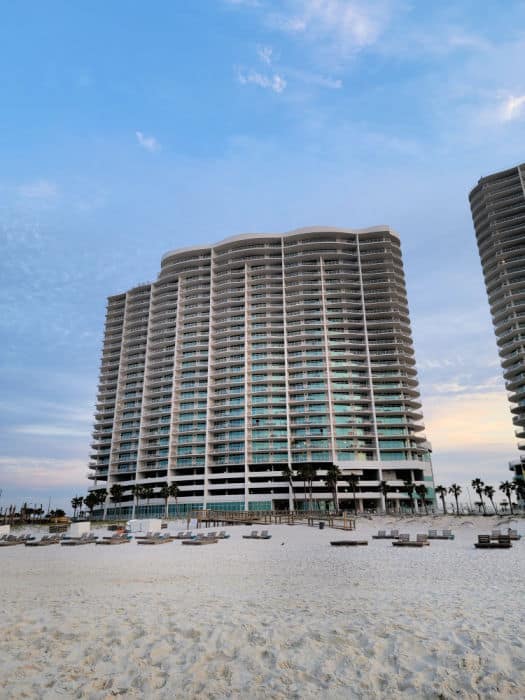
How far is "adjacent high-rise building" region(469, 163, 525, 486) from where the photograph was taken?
93.3 m

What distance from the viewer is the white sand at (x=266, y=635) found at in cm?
639

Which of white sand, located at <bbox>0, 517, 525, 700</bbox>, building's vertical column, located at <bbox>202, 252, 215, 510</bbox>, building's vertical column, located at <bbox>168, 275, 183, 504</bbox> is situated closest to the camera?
white sand, located at <bbox>0, 517, 525, 700</bbox>

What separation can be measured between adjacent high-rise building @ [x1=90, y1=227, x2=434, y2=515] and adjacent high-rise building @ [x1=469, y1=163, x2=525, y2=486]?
19940 millimetres

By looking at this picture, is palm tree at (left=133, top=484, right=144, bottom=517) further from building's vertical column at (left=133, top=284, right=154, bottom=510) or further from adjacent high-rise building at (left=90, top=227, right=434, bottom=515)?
building's vertical column at (left=133, top=284, right=154, bottom=510)

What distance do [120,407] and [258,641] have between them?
111m

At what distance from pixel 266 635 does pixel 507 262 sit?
111m

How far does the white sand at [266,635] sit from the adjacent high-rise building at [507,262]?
8919cm

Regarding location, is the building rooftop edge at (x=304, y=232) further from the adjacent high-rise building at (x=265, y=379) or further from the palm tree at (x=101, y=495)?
the palm tree at (x=101, y=495)

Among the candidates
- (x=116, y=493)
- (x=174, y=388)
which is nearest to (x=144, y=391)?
(x=174, y=388)

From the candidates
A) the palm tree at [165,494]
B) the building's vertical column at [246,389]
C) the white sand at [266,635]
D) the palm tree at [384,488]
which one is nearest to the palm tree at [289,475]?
the building's vertical column at [246,389]

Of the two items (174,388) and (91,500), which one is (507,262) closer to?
(174,388)

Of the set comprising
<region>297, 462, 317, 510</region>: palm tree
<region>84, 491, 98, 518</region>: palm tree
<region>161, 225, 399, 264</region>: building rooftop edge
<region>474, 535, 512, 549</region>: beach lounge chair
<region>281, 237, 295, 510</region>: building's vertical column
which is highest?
<region>161, 225, 399, 264</region>: building rooftop edge

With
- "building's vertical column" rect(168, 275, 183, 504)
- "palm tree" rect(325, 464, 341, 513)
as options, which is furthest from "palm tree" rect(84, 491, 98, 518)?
"palm tree" rect(325, 464, 341, 513)

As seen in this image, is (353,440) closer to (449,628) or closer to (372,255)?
(372,255)
